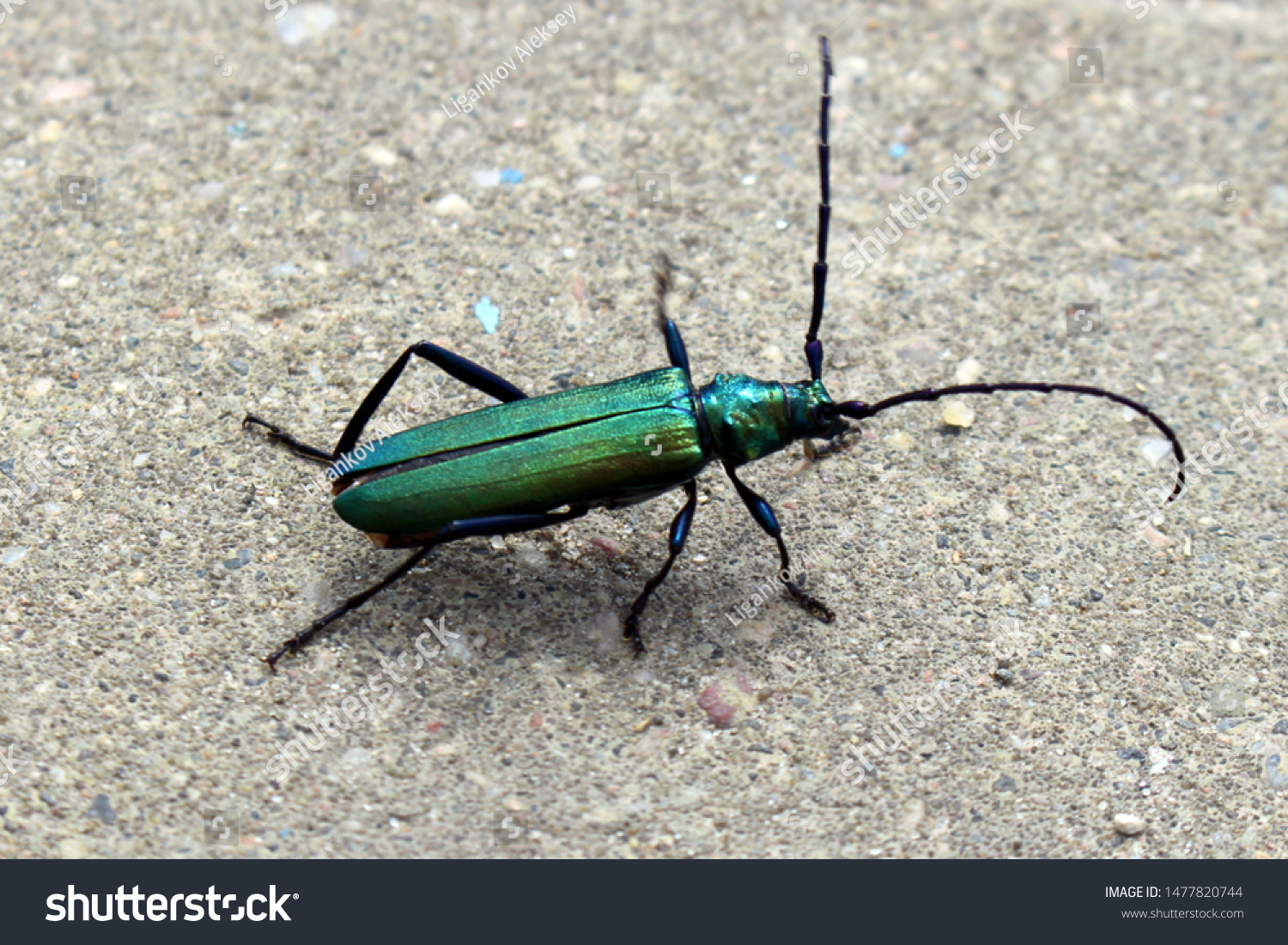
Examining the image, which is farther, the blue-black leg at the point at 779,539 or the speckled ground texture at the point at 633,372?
the blue-black leg at the point at 779,539

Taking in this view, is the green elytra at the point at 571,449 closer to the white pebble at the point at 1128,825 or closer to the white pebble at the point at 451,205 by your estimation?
the white pebble at the point at 1128,825

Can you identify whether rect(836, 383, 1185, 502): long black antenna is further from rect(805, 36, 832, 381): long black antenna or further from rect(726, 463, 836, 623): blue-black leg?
rect(726, 463, 836, 623): blue-black leg

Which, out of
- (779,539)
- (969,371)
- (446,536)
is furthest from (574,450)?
(969,371)

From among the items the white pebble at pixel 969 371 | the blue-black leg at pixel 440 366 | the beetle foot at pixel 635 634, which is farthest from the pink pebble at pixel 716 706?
the white pebble at pixel 969 371

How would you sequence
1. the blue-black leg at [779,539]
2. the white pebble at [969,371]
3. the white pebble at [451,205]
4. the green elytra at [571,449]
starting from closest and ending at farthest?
the green elytra at [571,449]
the blue-black leg at [779,539]
the white pebble at [969,371]
the white pebble at [451,205]

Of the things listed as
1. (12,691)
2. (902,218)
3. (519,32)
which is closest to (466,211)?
(519,32)

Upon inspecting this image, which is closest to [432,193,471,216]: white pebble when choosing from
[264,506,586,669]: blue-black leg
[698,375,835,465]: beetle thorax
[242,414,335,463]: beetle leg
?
[242,414,335,463]: beetle leg
